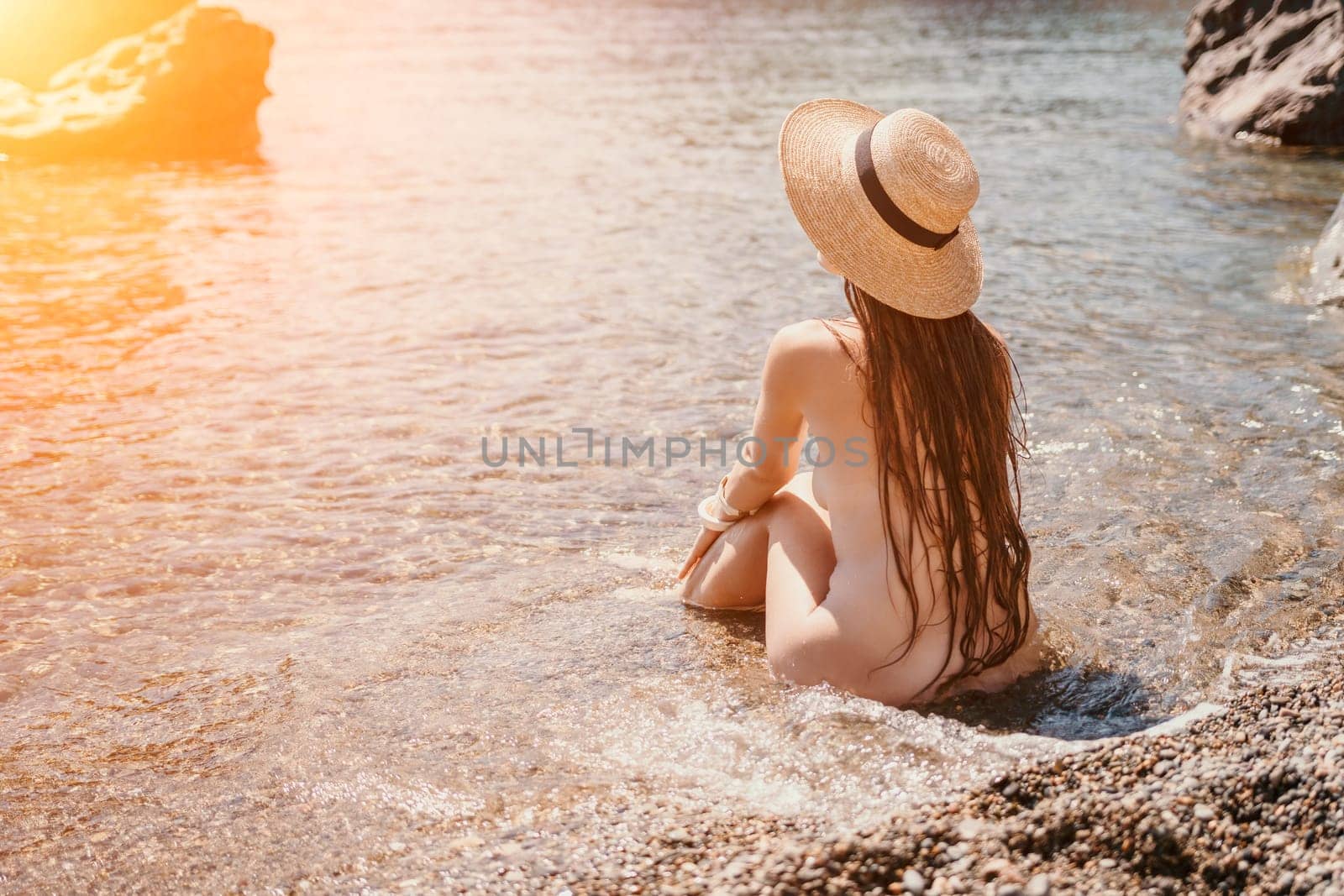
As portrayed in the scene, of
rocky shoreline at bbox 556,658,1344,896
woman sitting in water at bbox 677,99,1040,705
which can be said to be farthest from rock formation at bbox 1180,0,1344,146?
rocky shoreline at bbox 556,658,1344,896

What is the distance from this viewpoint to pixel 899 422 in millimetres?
3451

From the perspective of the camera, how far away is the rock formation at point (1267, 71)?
13.9 meters

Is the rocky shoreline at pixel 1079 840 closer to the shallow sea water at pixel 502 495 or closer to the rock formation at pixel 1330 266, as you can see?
the shallow sea water at pixel 502 495

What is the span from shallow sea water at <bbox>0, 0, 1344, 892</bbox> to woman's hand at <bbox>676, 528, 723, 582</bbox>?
198 millimetres

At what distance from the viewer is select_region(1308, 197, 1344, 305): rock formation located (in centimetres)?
836

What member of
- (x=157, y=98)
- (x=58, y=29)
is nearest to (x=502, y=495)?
(x=157, y=98)

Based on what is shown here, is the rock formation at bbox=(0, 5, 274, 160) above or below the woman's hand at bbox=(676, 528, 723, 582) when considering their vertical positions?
above

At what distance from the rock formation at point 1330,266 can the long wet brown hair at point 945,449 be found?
606cm

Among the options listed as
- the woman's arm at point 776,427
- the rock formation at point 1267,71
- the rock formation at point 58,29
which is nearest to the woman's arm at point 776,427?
the woman's arm at point 776,427

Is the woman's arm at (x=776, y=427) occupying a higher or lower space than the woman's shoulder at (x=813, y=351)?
lower

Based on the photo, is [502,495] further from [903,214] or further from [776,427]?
[903,214]

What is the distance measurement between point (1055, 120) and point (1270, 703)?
1504 centimetres

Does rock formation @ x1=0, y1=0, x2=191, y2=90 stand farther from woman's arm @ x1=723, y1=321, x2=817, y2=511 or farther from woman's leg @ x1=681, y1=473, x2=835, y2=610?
woman's arm @ x1=723, y1=321, x2=817, y2=511

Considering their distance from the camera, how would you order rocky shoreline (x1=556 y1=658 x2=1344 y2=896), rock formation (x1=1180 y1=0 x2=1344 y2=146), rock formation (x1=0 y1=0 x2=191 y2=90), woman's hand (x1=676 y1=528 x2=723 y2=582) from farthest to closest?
rock formation (x1=0 y1=0 x2=191 y2=90), rock formation (x1=1180 y1=0 x2=1344 y2=146), woman's hand (x1=676 y1=528 x2=723 y2=582), rocky shoreline (x1=556 y1=658 x2=1344 y2=896)
